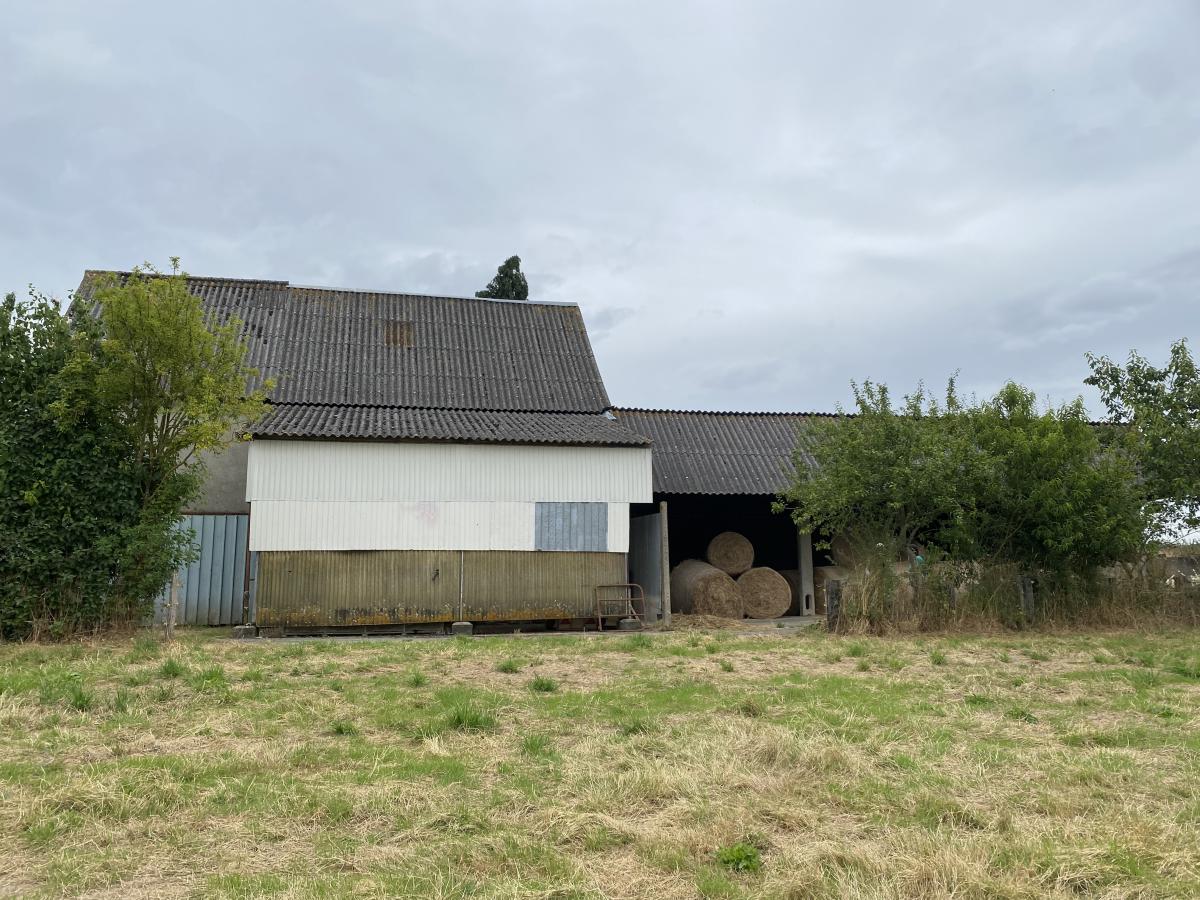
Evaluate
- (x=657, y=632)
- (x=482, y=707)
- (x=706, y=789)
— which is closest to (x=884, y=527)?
(x=657, y=632)

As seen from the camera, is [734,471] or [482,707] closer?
[482,707]

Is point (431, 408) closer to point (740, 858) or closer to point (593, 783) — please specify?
point (593, 783)

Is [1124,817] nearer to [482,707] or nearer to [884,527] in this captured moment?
[482,707]

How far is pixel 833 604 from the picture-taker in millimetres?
15398

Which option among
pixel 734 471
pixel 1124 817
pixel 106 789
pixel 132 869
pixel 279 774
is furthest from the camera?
pixel 734 471

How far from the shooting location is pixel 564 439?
57.8 feet

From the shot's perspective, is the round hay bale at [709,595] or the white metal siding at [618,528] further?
the round hay bale at [709,595]

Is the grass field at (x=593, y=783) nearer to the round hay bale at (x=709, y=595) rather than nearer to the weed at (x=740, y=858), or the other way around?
the weed at (x=740, y=858)

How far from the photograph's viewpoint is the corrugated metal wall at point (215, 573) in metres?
17.7

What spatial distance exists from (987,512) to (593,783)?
12.4 metres

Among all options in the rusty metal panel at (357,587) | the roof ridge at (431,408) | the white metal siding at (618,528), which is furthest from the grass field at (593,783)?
the roof ridge at (431,408)

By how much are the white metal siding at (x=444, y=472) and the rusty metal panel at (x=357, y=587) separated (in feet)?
3.49

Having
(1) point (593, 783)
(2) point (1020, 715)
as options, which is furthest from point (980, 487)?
(1) point (593, 783)

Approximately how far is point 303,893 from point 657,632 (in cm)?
1266
